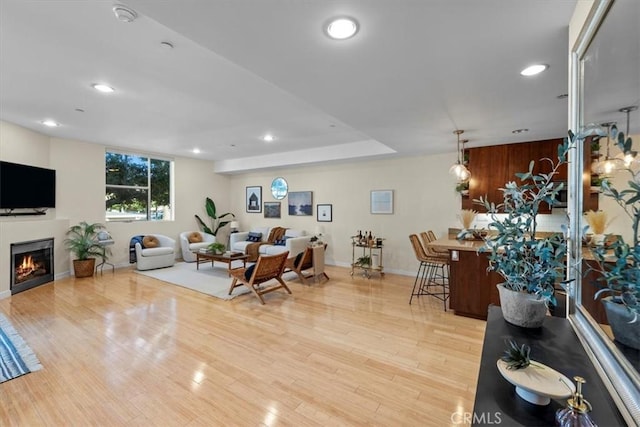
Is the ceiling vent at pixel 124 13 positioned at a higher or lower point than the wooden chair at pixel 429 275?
higher

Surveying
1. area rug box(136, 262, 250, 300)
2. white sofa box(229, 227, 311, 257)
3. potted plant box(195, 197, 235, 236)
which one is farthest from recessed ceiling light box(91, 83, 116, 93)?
potted plant box(195, 197, 235, 236)

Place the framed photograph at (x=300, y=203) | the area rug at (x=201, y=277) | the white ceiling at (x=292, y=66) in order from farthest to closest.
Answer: the framed photograph at (x=300, y=203) → the area rug at (x=201, y=277) → the white ceiling at (x=292, y=66)

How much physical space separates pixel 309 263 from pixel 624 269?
4.86m

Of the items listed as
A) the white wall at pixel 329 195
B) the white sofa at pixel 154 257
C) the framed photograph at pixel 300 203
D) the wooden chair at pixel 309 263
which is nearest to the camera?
the wooden chair at pixel 309 263

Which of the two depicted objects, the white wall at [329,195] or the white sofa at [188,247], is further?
the white sofa at [188,247]

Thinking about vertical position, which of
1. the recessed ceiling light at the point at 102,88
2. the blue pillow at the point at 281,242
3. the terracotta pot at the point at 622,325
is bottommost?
the blue pillow at the point at 281,242

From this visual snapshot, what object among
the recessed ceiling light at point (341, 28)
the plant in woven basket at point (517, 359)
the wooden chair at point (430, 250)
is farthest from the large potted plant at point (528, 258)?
the wooden chair at point (430, 250)

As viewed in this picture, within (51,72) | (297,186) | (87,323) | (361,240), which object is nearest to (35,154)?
(51,72)

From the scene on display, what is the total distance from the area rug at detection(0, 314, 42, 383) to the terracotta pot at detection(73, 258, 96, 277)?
8.62 ft

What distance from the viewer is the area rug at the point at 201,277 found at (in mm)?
4831

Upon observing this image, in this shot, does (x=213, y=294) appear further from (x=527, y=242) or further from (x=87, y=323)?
(x=527, y=242)

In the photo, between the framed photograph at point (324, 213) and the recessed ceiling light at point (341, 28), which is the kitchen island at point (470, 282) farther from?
the framed photograph at point (324, 213)

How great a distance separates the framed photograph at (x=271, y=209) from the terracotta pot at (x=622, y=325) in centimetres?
750

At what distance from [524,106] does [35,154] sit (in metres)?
7.79
